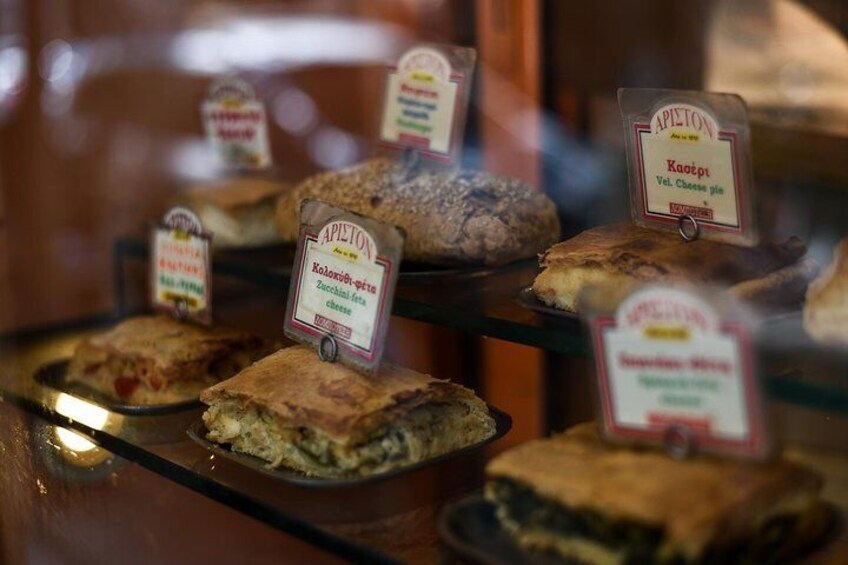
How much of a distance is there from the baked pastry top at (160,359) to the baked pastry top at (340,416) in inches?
9.8

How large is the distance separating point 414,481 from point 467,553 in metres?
0.27

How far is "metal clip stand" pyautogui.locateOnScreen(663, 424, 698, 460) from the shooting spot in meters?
1.11

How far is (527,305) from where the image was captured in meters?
1.46

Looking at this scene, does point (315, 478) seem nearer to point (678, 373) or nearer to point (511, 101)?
point (678, 373)

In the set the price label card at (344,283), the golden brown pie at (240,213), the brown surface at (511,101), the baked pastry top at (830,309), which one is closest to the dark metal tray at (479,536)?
the price label card at (344,283)

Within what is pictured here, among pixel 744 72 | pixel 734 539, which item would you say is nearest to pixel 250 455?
pixel 734 539

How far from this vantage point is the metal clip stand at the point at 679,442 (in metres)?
1.11

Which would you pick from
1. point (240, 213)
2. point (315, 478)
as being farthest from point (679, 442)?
point (240, 213)

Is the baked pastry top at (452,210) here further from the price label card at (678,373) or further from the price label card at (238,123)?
the price label card at (678,373)

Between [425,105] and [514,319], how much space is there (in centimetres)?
55

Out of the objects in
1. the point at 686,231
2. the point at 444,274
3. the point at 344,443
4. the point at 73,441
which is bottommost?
the point at 73,441

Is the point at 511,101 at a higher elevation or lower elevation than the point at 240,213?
higher

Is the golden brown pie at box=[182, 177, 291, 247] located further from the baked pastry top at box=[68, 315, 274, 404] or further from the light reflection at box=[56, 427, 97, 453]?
the light reflection at box=[56, 427, 97, 453]

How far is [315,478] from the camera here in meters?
1.35
